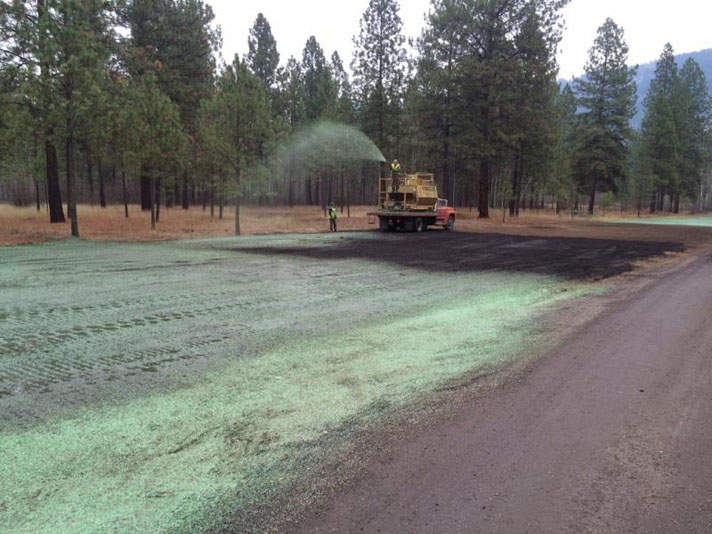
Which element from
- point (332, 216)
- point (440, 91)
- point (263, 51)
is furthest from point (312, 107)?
point (332, 216)

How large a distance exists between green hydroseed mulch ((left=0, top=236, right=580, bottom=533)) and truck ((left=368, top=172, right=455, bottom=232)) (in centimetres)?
1475

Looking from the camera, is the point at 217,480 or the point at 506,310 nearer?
the point at 217,480

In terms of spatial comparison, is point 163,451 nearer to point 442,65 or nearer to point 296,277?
point 296,277

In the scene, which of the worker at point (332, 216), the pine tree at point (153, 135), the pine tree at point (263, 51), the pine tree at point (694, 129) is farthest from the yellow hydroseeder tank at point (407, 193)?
the pine tree at point (694, 129)

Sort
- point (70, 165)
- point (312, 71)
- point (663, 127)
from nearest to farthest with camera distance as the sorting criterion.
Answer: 1. point (70, 165)
2. point (663, 127)
3. point (312, 71)

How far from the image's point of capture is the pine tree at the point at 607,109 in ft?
169

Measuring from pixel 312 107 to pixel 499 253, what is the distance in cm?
4331

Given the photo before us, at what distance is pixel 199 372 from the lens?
5.07m

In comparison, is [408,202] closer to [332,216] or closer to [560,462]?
[332,216]

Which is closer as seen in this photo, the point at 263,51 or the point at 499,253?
the point at 499,253

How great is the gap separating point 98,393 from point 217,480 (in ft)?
6.73

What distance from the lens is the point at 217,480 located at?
10.2ft

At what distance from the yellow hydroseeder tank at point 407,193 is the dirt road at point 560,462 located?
2030 centimetres

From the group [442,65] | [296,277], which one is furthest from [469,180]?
[296,277]
